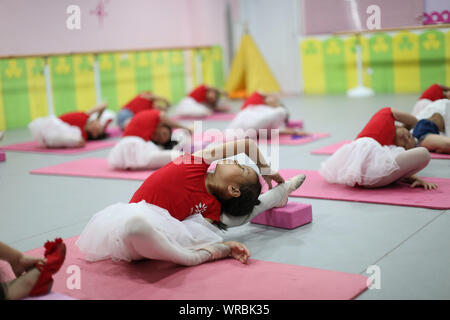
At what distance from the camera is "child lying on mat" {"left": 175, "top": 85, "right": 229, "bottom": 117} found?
7.22 m

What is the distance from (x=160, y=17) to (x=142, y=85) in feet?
4.08

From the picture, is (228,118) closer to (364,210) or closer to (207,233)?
(364,210)

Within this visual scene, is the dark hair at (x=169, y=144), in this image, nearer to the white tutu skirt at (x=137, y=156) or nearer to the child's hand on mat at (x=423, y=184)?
the white tutu skirt at (x=137, y=156)

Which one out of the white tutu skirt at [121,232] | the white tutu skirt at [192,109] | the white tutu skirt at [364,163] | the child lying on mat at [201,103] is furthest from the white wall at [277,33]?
the white tutu skirt at [121,232]

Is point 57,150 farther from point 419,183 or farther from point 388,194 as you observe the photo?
point 419,183

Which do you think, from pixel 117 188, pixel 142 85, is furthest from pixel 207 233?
pixel 142 85

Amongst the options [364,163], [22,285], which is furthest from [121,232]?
[364,163]

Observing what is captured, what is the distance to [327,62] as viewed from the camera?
9.26m

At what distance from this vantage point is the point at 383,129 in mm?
3295

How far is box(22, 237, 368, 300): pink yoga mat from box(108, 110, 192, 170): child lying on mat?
199cm

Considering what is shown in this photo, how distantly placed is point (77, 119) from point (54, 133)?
0.34 meters

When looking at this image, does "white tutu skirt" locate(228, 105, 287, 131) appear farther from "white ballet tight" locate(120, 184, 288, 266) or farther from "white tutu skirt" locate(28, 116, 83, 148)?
"white ballet tight" locate(120, 184, 288, 266)

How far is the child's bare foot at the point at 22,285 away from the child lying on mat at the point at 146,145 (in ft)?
7.40

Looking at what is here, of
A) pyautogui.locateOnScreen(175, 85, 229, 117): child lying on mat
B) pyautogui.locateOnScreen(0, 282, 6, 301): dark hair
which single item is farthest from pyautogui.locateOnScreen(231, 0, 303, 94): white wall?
pyautogui.locateOnScreen(0, 282, 6, 301): dark hair
